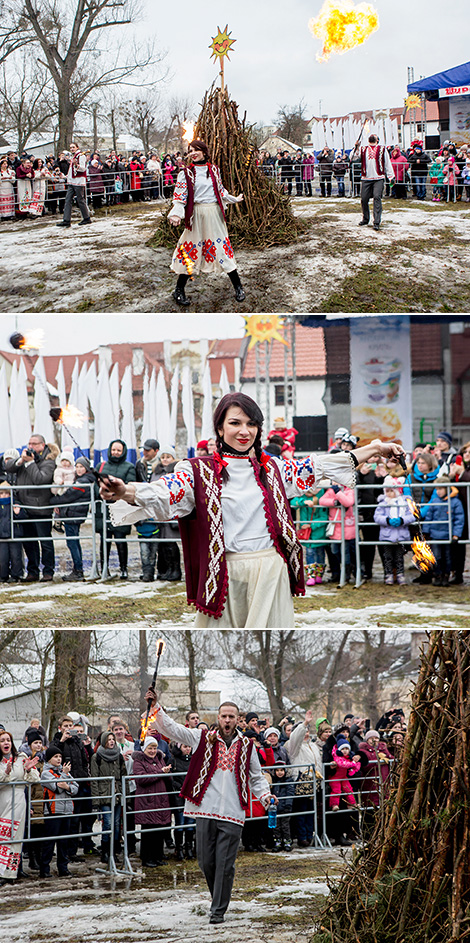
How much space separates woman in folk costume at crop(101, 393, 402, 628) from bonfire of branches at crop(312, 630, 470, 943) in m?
0.71

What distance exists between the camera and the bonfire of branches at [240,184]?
996 cm

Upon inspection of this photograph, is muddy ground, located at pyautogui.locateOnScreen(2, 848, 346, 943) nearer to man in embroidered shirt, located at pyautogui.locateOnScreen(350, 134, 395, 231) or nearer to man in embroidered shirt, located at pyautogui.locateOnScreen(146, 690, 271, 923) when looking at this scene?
man in embroidered shirt, located at pyautogui.locateOnScreen(146, 690, 271, 923)

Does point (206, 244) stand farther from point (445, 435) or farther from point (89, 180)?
point (89, 180)

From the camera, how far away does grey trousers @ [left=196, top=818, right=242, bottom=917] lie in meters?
4.96

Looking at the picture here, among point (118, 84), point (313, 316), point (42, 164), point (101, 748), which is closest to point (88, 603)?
point (101, 748)

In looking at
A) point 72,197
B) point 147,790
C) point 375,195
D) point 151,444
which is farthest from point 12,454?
point 375,195

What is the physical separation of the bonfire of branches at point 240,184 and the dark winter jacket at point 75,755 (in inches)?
207

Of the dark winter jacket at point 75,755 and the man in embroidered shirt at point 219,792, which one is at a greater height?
the man in embroidered shirt at point 219,792

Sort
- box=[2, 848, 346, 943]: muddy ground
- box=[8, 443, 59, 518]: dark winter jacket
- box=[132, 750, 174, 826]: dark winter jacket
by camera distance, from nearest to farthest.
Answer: box=[2, 848, 346, 943]: muddy ground → box=[132, 750, 174, 826]: dark winter jacket → box=[8, 443, 59, 518]: dark winter jacket

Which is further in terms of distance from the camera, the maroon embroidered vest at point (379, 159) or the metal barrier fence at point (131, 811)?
the maroon embroidered vest at point (379, 159)

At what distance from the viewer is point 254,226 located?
10.3 metres

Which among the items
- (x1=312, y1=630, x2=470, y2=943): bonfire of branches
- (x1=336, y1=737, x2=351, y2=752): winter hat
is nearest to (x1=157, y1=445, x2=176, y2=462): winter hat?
(x1=336, y1=737, x2=351, y2=752): winter hat

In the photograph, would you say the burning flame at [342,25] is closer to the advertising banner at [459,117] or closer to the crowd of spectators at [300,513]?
the advertising banner at [459,117]

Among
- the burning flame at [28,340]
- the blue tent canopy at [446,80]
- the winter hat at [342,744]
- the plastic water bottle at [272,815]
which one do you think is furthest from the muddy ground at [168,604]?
the blue tent canopy at [446,80]
